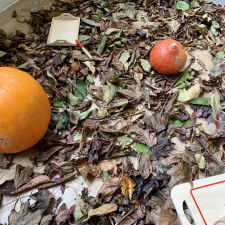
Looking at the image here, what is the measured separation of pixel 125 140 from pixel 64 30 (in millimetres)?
1264

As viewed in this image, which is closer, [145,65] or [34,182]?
[34,182]

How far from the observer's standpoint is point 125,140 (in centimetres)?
155

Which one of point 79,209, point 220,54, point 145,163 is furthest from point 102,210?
point 220,54

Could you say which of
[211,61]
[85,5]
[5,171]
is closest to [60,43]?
[85,5]

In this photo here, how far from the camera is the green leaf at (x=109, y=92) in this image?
1.76 m

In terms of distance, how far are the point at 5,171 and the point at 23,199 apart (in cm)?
22

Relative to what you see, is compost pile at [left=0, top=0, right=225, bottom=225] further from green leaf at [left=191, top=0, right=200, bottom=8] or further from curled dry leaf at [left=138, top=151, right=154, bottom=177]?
green leaf at [left=191, top=0, right=200, bottom=8]

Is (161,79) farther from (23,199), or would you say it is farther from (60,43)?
(23,199)

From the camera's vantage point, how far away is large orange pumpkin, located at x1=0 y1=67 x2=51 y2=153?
124cm

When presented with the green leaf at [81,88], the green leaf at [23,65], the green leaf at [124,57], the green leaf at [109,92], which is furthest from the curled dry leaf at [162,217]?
the green leaf at [23,65]

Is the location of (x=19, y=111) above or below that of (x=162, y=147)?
above

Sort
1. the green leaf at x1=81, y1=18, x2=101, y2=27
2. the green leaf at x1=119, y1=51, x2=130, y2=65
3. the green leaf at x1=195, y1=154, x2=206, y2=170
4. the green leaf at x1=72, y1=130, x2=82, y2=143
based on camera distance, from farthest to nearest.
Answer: the green leaf at x1=81, y1=18, x2=101, y2=27
the green leaf at x1=119, y1=51, x2=130, y2=65
the green leaf at x1=72, y1=130, x2=82, y2=143
the green leaf at x1=195, y1=154, x2=206, y2=170

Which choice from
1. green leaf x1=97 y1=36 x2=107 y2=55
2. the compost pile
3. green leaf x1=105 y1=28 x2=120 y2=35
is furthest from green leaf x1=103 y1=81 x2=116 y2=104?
green leaf x1=105 y1=28 x2=120 y2=35

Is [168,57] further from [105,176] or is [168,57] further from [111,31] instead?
[105,176]
